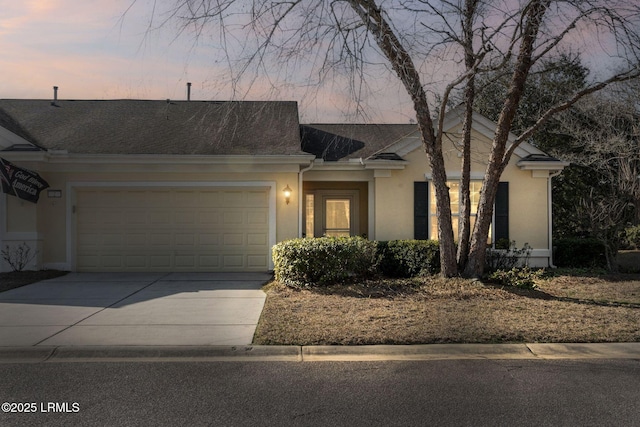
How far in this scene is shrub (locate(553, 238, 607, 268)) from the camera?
14461 mm

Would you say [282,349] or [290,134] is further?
[290,134]

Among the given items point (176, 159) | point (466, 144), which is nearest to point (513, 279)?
point (466, 144)

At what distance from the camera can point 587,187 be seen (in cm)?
2036

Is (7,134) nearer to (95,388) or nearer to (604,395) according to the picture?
(95,388)

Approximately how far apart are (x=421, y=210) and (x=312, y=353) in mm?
8433

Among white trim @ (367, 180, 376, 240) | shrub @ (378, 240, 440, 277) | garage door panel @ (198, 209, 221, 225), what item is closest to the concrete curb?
shrub @ (378, 240, 440, 277)

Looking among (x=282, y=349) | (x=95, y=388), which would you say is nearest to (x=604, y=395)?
(x=282, y=349)

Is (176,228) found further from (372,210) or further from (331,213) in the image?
(372,210)

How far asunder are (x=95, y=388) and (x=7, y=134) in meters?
10.0

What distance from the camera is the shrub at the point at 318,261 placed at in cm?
1051

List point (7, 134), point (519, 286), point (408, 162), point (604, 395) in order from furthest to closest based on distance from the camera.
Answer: point (408, 162) → point (7, 134) → point (519, 286) → point (604, 395)

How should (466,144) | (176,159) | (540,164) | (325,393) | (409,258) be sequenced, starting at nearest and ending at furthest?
(325,393) → (466,144) → (409,258) → (176,159) → (540,164)

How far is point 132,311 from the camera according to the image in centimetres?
852

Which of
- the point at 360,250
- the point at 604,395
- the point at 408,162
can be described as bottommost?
the point at 604,395
